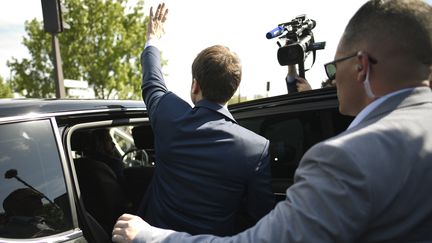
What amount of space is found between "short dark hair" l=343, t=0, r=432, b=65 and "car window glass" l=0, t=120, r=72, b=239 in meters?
1.46

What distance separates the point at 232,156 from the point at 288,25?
1411 mm

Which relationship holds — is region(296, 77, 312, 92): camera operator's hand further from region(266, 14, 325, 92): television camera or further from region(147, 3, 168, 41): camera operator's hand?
region(147, 3, 168, 41): camera operator's hand

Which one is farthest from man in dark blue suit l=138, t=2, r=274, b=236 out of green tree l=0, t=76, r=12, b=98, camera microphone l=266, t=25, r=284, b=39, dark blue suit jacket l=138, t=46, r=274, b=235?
green tree l=0, t=76, r=12, b=98

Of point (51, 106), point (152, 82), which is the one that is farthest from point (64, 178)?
point (152, 82)

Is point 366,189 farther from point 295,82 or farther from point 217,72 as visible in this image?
point 295,82

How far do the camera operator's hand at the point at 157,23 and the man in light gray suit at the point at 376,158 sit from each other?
1.40m

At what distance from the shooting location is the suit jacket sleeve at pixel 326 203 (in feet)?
3.21

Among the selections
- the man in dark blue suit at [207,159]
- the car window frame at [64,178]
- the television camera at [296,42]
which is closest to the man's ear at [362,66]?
the man in dark blue suit at [207,159]

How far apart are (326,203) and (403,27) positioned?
0.53 meters

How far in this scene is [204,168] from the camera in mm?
1919

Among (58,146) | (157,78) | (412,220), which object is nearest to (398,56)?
(412,220)

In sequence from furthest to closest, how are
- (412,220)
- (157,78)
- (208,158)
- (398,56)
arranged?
(157,78) → (208,158) → (398,56) → (412,220)

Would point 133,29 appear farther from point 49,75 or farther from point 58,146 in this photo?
point 58,146

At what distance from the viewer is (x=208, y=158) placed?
6.28ft
